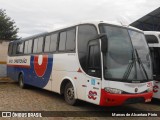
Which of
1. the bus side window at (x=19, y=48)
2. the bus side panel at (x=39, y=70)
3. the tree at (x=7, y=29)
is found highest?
the tree at (x=7, y=29)

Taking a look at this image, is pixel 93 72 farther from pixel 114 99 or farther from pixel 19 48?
pixel 19 48

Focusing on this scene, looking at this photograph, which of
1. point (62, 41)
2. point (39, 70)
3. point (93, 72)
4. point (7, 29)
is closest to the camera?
point (93, 72)

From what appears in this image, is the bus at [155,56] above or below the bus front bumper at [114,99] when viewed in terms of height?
above

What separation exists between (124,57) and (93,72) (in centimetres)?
108

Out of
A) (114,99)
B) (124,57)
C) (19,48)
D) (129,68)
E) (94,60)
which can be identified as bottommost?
(114,99)

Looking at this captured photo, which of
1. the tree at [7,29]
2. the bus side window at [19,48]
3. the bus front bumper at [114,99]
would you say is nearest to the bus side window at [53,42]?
the bus front bumper at [114,99]

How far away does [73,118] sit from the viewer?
845 cm

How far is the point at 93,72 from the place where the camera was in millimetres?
8781

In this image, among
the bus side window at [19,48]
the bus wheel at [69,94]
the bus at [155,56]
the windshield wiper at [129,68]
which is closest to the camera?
the windshield wiper at [129,68]

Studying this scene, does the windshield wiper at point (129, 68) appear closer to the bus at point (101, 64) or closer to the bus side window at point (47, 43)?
the bus at point (101, 64)

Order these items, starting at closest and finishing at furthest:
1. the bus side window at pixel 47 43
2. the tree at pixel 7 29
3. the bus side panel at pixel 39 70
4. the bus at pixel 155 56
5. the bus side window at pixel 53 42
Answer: the bus at pixel 155 56, the bus side window at pixel 53 42, the bus side panel at pixel 39 70, the bus side window at pixel 47 43, the tree at pixel 7 29

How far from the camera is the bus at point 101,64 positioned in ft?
27.5

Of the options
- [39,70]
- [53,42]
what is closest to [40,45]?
[39,70]

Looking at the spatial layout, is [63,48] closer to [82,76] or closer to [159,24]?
[82,76]
